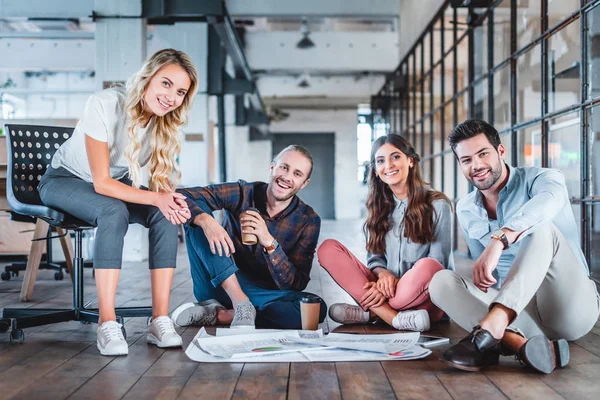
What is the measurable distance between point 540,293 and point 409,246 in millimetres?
650

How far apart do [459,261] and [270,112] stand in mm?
11785

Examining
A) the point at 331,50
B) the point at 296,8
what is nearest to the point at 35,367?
the point at 296,8

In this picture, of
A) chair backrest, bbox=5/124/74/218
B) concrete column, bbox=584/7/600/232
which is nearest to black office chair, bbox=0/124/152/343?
chair backrest, bbox=5/124/74/218

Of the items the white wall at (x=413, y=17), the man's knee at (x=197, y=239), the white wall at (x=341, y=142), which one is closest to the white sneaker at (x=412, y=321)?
the man's knee at (x=197, y=239)

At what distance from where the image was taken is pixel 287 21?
10695 millimetres

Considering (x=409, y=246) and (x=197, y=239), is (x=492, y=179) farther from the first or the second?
(x=197, y=239)

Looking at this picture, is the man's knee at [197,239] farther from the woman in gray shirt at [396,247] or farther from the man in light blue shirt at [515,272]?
the man in light blue shirt at [515,272]

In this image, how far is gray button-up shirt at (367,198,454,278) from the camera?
7.77 feet

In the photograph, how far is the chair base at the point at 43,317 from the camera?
211 centimetres

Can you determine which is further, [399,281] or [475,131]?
[399,281]

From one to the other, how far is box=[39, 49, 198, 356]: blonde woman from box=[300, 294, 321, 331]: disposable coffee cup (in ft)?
1.59

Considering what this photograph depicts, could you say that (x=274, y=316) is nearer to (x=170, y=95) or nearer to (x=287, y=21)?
(x=170, y=95)

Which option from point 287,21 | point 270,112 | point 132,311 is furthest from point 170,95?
point 270,112

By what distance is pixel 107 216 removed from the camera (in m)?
1.98
